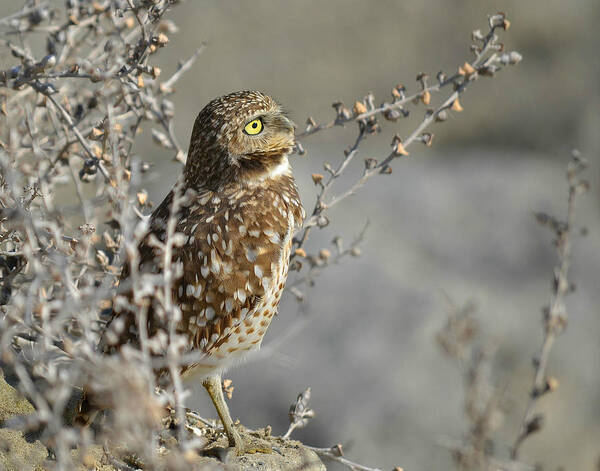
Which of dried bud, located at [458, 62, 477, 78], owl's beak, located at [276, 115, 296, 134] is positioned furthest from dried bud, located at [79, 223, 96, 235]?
dried bud, located at [458, 62, 477, 78]

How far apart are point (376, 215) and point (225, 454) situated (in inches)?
196

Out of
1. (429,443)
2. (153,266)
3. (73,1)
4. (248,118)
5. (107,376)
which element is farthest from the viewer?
(429,443)

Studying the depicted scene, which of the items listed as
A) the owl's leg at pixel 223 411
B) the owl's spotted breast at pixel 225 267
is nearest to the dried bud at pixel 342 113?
the owl's spotted breast at pixel 225 267

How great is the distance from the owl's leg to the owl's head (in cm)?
84

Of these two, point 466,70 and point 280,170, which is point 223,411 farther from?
point 466,70

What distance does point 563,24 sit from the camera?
11.9 metres

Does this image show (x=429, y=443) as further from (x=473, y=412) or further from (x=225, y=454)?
(x=473, y=412)

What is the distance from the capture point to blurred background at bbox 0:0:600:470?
641 cm

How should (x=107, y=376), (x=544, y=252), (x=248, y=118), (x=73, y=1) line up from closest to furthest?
(x=107, y=376) → (x=73, y=1) → (x=248, y=118) → (x=544, y=252)

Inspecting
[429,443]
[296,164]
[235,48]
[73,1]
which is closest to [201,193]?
[73,1]

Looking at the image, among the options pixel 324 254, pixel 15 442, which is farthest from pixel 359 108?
pixel 15 442

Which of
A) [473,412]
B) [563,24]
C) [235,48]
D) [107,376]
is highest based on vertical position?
[563,24]

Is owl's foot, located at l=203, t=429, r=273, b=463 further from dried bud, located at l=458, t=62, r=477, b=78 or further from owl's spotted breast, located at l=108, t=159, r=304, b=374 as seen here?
dried bud, located at l=458, t=62, r=477, b=78

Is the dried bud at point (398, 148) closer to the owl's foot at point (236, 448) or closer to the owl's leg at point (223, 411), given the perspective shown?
the owl's leg at point (223, 411)
